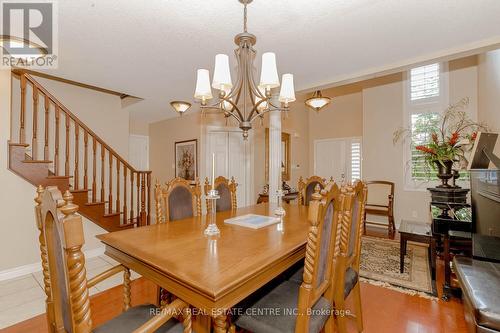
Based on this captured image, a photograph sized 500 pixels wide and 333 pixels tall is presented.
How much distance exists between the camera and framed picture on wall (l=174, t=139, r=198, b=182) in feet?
17.3

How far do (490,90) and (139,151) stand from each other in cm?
681

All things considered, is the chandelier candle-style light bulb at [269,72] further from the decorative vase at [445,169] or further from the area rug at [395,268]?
the decorative vase at [445,169]

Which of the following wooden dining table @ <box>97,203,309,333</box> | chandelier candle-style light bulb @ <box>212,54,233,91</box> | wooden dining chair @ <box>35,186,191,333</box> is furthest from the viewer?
chandelier candle-style light bulb @ <box>212,54,233,91</box>

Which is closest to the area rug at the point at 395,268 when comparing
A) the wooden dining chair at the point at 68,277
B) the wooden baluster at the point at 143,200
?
the wooden dining chair at the point at 68,277

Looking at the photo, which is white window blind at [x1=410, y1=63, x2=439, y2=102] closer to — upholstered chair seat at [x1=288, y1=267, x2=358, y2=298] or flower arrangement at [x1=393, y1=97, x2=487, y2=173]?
flower arrangement at [x1=393, y1=97, x2=487, y2=173]

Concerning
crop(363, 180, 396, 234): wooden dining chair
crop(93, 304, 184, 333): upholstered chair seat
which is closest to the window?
crop(363, 180, 396, 234): wooden dining chair

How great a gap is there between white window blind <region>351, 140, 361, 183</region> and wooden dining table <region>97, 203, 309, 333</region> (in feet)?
15.5

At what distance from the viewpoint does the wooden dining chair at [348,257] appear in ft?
4.92

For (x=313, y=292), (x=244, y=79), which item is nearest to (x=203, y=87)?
(x=244, y=79)

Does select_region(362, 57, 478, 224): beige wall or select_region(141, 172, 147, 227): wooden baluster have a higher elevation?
select_region(362, 57, 478, 224): beige wall

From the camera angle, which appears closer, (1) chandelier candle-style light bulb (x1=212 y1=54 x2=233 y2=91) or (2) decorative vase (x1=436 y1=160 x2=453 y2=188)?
(1) chandelier candle-style light bulb (x1=212 y1=54 x2=233 y2=91)

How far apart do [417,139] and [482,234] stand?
10.1 ft

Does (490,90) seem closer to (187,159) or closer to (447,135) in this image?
(447,135)

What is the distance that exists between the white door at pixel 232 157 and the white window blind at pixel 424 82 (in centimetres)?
352
